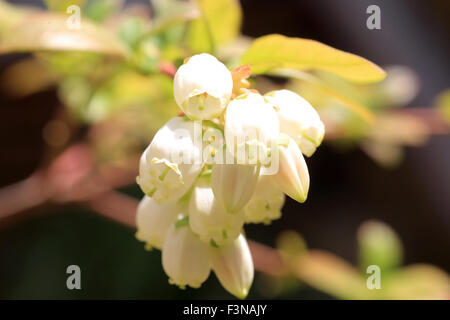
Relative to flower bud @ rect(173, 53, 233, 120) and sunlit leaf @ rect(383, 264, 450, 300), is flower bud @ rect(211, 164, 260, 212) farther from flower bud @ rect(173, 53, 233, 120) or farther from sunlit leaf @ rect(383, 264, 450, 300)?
sunlit leaf @ rect(383, 264, 450, 300)

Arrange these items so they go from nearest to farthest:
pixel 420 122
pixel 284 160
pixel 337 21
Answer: pixel 284 160, pixel 420 122, pixel 337 21

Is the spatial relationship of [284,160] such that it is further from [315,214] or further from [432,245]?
[432,245]

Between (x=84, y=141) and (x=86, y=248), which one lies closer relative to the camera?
Result: (x=84, y=141)

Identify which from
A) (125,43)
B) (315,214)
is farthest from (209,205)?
(315,214)

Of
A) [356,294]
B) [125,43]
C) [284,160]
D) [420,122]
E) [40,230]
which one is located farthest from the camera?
[40,230]

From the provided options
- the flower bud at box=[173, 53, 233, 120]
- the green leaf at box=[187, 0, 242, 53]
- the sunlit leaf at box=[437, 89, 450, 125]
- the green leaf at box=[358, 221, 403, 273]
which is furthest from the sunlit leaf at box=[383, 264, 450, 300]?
the flower bud at box=[173, 53, 233, 120]

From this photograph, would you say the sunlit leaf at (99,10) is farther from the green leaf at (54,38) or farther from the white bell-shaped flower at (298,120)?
the white bell-shaped flower at (298,120)

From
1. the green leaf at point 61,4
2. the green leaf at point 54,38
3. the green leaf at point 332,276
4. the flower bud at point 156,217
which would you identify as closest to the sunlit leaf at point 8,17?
the green leaf at point 61,4
